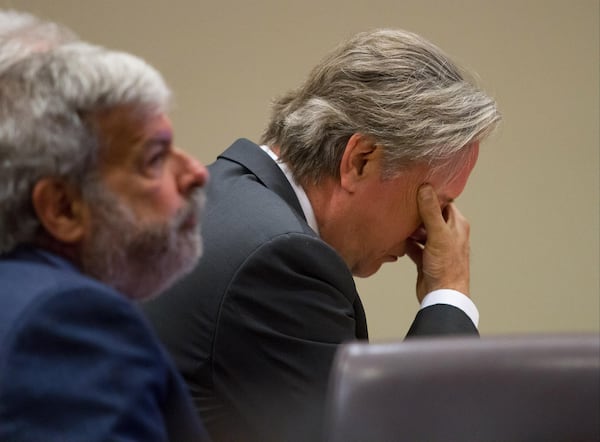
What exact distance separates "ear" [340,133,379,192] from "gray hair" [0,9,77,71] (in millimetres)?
771

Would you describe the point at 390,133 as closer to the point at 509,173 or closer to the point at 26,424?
the point at 26,424

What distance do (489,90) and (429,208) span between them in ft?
4.77

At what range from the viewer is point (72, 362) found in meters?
0.79

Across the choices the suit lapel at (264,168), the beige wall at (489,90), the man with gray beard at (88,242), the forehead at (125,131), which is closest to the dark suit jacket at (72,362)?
the man with gray beard at (88,242)

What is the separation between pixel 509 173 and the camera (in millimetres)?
3160

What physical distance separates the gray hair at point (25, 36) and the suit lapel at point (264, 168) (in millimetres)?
723

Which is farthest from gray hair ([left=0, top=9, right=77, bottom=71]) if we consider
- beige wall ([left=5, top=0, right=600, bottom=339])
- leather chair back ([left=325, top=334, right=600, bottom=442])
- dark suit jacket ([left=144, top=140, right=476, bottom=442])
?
beige wall ([left=5, top=0, right=600, bottom=339])

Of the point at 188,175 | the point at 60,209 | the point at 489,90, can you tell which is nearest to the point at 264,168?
the point at 188,175

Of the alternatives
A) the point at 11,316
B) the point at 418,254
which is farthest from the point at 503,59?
the point at 11,316

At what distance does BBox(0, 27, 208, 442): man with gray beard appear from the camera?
78cm

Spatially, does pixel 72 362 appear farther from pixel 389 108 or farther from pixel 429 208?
pixel 429 208

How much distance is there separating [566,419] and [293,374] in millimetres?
582

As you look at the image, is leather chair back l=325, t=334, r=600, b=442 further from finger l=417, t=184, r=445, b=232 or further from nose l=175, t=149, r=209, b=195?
finger l=417, t=184, r=445, b=232

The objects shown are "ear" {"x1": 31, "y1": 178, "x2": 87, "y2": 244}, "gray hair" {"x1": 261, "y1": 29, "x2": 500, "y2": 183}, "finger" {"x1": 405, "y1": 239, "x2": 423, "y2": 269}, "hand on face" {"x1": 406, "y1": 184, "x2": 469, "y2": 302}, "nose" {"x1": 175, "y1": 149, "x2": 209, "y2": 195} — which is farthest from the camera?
"finger" {"x1": 405, "y1": 239, "x2": 423, "y2": 269}
